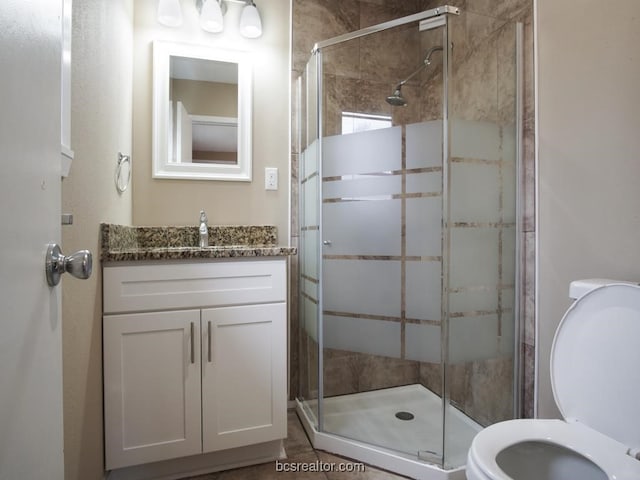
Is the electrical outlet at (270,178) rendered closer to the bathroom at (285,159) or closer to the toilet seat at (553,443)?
the bathroom at (285,159)

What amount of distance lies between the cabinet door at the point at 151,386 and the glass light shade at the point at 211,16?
1462 millimetres

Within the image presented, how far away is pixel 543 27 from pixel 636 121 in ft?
1.88

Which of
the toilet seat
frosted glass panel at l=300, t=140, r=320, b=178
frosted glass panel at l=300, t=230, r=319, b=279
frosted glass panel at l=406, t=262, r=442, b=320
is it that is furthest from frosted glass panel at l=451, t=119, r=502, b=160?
the toilet seat

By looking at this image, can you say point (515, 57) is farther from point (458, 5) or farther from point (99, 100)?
point (99, 100)

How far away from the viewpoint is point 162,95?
176 cm

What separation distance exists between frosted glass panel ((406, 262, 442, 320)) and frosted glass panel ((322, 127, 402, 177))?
0.48 meters

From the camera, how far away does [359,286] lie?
1.66 metres

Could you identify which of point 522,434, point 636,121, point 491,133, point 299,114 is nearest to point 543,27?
point 491,133

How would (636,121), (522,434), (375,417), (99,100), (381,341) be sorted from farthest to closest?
(375,417), (381,341), (99,100), (636,121), (522,434)

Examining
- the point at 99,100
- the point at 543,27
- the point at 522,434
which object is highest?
the point at 543,27

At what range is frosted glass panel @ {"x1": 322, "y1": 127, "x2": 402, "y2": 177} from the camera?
1.58 metres

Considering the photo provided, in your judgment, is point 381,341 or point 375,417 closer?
point 381,341

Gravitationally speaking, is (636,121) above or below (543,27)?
below

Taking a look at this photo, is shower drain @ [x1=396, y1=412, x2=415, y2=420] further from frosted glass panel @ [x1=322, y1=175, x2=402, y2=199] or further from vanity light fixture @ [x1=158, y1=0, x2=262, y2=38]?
vanity light fixture @ [x1=158, y1=0, x2=262, y2=38]
